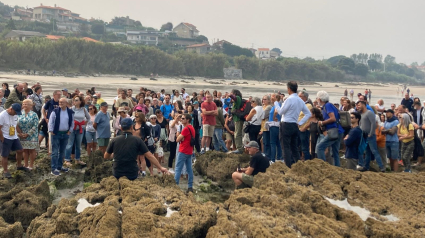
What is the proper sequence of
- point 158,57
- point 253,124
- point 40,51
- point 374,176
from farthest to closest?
point 158,57 < point 40,51 < point 253,124 < point 374,176

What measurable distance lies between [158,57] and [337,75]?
7823 centimetres

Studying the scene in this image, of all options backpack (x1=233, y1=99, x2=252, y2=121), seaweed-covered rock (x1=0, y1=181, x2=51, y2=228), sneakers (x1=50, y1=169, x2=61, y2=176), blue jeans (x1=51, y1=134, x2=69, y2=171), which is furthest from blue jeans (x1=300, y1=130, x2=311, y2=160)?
seaweed-covered rock (x1=0, y1=181, x2=51, y2=228)

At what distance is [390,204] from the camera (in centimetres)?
625

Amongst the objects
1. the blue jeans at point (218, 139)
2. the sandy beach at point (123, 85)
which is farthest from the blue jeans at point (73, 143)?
the sandy beach at point (123, 85)

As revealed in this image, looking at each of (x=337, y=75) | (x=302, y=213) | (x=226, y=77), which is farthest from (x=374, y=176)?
(x=337, y=75)

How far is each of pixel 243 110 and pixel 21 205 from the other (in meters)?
7.23

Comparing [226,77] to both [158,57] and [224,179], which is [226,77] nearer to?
[158,57]

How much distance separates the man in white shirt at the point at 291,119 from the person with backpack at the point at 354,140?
3.78ft

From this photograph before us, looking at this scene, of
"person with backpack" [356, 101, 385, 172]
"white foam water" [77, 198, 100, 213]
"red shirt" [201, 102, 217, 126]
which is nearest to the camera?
"white foam water" [77, 198, 100, 213]

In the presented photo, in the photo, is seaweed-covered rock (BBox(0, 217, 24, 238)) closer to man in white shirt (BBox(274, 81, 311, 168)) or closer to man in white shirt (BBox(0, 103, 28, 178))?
man in white shirt (BBox(0, 103, 28, 178))

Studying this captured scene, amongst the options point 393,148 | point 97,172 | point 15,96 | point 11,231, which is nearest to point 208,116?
point 97,172

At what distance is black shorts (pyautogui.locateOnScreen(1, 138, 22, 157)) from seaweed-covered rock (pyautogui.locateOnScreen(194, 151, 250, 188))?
4.50 meters

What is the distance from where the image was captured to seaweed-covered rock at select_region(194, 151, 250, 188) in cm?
989

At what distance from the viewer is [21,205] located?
6.82 metres
